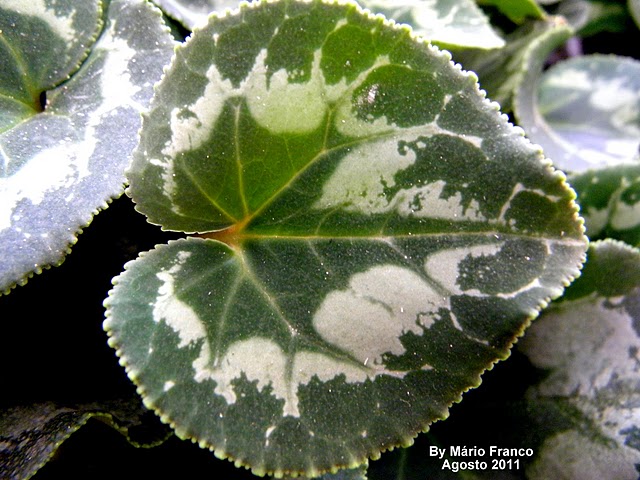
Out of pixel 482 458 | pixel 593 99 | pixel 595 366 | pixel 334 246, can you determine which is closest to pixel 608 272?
pixel 595 366

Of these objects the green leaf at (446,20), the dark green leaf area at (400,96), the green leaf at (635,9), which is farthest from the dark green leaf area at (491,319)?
the green leaf at (635,9)

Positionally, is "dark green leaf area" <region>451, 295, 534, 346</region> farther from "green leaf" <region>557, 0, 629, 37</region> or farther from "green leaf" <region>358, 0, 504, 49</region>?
"green leaf" <region>557, 0, 629, 37</region>

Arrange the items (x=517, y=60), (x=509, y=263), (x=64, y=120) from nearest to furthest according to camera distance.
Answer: (x=509, y=263) → (x=64, y=120) → (x=517, y=60)

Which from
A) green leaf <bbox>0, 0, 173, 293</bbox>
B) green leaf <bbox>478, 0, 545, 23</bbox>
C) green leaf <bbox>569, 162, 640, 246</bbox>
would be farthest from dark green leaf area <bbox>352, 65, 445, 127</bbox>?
green leaf <bbox>478, 0, 545, 23</bbox>

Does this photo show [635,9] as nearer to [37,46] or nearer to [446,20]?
[446,20]

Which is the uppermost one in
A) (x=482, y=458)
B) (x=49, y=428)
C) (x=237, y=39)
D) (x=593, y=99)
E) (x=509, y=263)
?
(x=237, y=39)

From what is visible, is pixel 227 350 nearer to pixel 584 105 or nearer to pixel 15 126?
pixel 15 126

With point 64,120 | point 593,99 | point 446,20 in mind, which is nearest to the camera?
point 64,120
